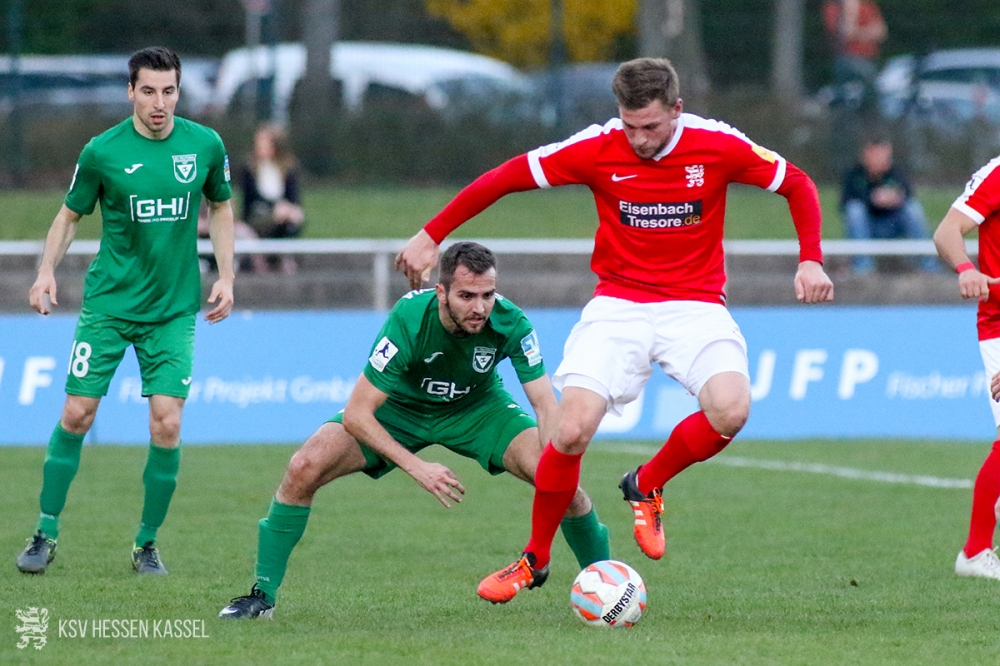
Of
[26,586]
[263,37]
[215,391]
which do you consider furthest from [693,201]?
[263,37]

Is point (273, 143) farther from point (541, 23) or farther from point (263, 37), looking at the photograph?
point (541, 23)

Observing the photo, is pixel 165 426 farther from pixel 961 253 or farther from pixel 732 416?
pixel 961 253

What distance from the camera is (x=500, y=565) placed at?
7746mm

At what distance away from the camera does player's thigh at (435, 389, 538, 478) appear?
263 inches

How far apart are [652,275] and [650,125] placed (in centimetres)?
69

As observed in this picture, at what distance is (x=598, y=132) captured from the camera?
682 centimetres

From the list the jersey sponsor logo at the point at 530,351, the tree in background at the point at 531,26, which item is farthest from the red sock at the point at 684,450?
the tree in background at the point at 531,26

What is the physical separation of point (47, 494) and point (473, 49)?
24927mm

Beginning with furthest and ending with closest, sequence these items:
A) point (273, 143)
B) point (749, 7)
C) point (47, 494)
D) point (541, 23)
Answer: point (541, 23)
point (749, 7)
point (273, 143)
point (47, 494)

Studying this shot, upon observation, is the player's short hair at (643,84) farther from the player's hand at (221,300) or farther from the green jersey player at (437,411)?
the player's hand at (221,300)

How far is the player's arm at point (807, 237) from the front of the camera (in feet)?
21.3

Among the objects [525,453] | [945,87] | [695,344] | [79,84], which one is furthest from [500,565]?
[945,87]

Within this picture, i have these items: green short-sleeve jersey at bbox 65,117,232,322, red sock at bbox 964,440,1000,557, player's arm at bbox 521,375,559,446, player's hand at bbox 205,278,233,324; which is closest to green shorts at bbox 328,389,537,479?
player's arm at bbox 521,375,559,446

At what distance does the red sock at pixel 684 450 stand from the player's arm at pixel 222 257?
207cm
